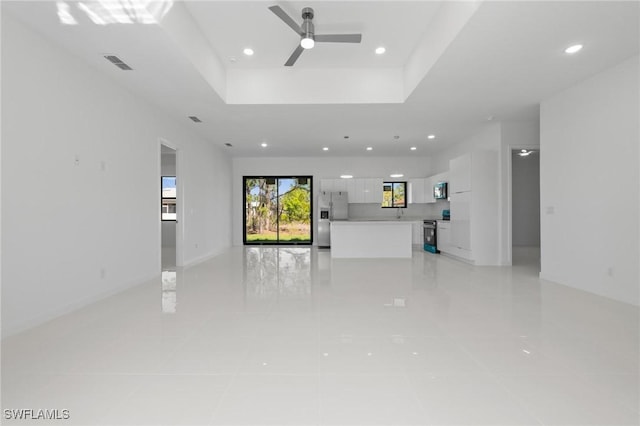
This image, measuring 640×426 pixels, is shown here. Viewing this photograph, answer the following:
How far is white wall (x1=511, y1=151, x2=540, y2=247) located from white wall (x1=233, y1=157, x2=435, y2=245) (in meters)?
2.89

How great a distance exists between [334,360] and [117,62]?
417 cm

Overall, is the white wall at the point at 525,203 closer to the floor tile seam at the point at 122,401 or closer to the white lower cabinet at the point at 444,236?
the white lower cabinet at the point at 444,236

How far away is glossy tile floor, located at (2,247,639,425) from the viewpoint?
1.74m

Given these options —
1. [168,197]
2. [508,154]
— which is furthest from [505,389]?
[168,197]

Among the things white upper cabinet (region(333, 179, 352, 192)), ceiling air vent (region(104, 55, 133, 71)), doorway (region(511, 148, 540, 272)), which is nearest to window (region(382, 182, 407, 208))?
white upper cabinet (region(333, 179, 352, 192))

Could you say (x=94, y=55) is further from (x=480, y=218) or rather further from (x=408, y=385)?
(x=480, y=218)

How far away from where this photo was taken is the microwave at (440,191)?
8.22 meters

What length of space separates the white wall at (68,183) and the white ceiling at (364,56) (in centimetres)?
36

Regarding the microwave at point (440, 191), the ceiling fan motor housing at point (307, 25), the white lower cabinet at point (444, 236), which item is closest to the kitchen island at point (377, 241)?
the white lower cabinet at point (444, 236)

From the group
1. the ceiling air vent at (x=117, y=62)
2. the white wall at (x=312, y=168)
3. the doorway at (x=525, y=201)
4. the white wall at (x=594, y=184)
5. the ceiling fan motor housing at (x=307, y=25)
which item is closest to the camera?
the ceiling fan motor housing at (x=307, y=25)

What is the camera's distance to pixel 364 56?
4676 millimetres

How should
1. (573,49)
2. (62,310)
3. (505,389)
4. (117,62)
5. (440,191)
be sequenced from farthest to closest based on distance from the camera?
(440,191)
(117,62)
(573,49)
(62,310)
(505,389)

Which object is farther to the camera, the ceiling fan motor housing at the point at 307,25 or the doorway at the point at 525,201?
the doorway at the point at 525,201

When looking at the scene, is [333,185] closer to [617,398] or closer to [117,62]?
[117,62]
